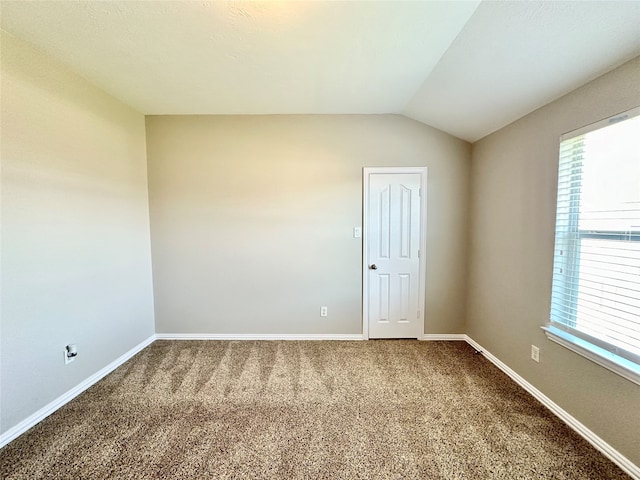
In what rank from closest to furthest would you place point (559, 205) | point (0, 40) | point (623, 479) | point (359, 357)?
point (623, 479) → point (0, 40) → point (559, 205) → point (359, 357)

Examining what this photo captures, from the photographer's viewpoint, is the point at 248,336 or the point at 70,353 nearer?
the point at 70,353

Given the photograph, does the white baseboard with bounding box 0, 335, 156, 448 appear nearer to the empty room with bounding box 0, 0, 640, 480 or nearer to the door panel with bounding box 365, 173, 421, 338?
the empty room with bounding box 0, 0, 640, 480

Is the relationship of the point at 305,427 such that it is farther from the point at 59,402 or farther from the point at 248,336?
the point at 59,402

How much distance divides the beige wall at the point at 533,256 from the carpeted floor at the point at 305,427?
0.23m

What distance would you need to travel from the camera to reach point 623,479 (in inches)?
52.3

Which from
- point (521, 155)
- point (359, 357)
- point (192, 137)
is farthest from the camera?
point (192, 137)

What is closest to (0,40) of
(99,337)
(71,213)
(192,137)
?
(71,213)

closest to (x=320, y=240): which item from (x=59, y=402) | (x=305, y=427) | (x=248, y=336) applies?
(x=248, y=336)

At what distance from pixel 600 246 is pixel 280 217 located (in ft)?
8.58

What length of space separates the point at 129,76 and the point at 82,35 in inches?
17.9

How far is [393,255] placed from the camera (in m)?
2.92

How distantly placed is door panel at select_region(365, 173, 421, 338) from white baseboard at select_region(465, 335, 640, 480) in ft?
3.24

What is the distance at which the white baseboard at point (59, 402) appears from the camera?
1612mm

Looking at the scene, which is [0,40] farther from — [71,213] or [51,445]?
[51,445]
